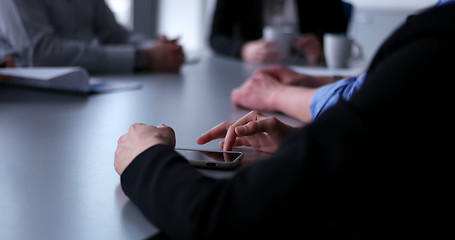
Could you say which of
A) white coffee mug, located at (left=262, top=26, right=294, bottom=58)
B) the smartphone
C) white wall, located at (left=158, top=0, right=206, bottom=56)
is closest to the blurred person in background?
white coffee mug, located at (left=262, top=26, right=294, bottom=58)

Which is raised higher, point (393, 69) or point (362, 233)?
point (393, 69)

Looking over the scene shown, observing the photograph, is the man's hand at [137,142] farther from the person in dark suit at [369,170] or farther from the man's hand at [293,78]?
the man's hand at [293,78]

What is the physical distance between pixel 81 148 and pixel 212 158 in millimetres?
199

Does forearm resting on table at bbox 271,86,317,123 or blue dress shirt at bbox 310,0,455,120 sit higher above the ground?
blue dress shirt at bbox 310,0,455,120

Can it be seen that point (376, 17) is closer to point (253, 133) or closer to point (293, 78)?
point (293, 78)

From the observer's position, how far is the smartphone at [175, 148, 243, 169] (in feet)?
1.82

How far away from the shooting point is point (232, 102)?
39.2 inches

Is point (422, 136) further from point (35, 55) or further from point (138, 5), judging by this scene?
point (138, 5)

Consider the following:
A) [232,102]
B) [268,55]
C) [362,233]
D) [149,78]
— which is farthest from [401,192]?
[268,55]


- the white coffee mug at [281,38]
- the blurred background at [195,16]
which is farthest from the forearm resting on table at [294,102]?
the blurred background at [195,16]

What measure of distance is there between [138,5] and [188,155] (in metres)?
3.37

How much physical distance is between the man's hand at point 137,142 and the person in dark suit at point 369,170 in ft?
0.40

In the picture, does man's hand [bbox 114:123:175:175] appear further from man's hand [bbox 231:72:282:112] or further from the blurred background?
the blurred background

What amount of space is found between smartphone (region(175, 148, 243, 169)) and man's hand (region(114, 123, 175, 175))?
37 millimetres
